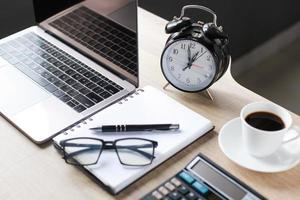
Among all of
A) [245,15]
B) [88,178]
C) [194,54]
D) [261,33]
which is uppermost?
[194,54]

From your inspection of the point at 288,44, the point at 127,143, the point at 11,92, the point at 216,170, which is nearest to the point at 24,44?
the point at 11,92

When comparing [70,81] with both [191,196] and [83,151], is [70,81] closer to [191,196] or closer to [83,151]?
[83,151]

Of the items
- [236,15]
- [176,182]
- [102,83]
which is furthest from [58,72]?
[236,15]

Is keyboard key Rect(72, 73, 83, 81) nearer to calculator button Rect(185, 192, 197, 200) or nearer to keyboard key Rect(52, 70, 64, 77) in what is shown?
keyboard key Rect(52, 70, 64, 77)

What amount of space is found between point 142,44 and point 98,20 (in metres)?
0.15

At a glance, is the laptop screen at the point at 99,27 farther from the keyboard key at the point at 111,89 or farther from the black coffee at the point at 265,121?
the black coffee at the point at 265,121

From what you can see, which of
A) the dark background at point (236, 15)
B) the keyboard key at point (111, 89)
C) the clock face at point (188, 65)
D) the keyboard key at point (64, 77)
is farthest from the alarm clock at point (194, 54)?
the dark background at point (236, 15)

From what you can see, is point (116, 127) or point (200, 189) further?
point (116, 127)

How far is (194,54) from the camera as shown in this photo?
101cm

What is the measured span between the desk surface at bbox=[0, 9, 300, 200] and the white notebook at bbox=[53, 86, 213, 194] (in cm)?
2

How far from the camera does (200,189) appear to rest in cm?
84

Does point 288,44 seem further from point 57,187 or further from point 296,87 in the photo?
point 57,187

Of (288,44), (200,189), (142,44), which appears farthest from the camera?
(288,44)

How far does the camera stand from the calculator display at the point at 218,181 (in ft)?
2.73
